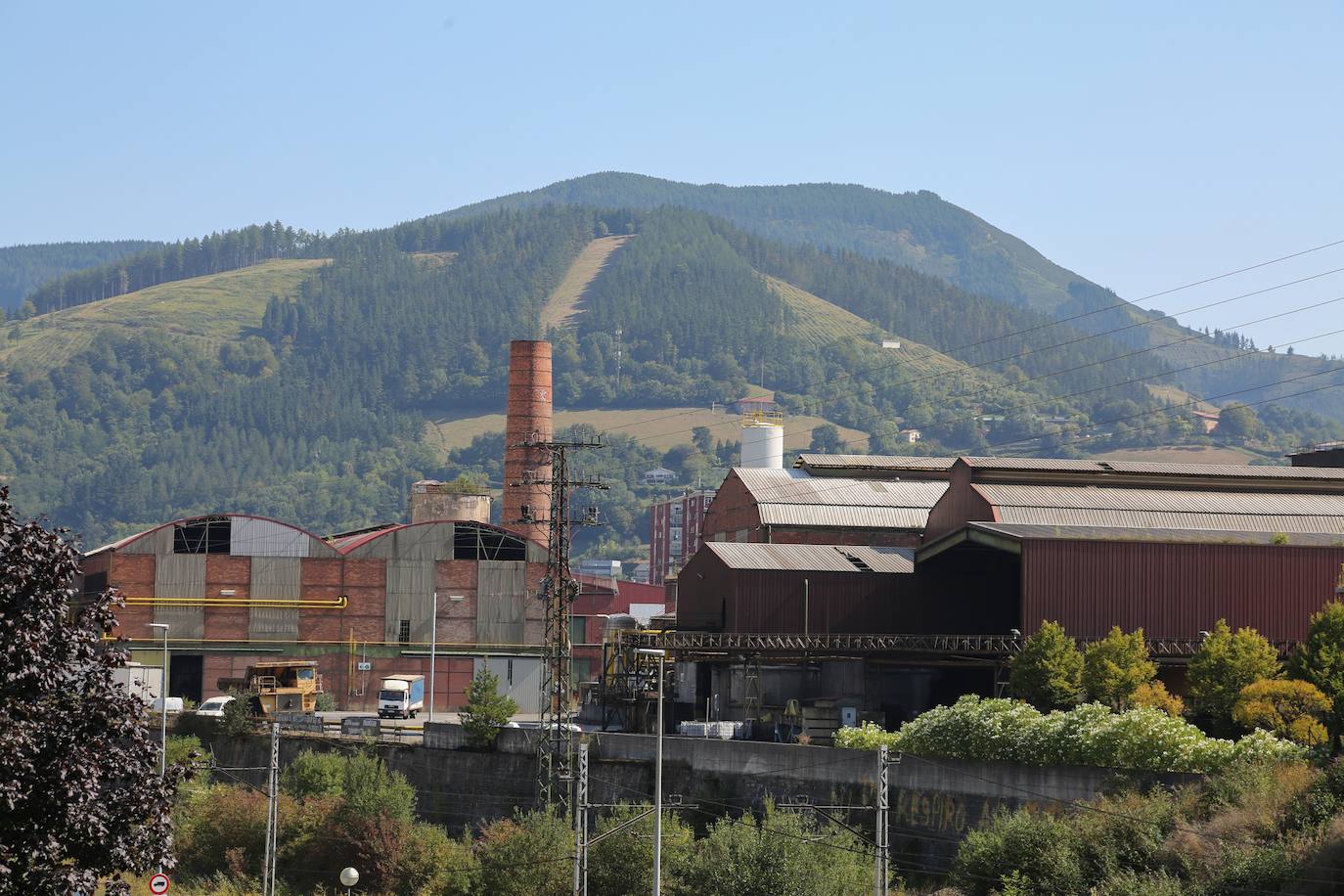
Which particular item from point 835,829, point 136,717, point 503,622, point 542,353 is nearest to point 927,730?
point 835,829

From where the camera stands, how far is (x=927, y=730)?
5328 centimetres

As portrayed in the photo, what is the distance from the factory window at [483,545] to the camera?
92375 millimetres

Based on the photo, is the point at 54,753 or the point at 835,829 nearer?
the point at 54,753

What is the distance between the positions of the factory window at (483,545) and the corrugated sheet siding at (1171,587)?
3619cm

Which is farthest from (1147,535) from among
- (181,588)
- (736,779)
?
(181,588)

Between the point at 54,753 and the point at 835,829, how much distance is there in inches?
1262

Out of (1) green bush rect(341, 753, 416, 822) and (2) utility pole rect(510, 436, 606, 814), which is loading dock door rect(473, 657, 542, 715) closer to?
(1) green bush rect(341, 753, 416, 822)

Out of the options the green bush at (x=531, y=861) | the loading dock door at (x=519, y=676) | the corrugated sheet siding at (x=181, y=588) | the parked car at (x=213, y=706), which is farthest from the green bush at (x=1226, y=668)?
the corrugated sheet siding at (x=181, y=588)

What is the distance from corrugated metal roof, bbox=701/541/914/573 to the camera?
240 feet

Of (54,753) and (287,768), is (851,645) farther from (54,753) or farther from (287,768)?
(54,753)

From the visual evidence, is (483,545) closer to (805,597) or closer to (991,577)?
(805,597)

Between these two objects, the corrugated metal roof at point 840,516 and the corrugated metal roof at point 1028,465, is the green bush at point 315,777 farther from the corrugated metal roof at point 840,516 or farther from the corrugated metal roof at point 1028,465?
the corrugated metal roof at point 1028,465

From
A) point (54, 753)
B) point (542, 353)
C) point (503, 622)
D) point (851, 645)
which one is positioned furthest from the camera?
point (542, 353)

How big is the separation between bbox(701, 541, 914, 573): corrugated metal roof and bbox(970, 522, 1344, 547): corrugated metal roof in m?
7.04
